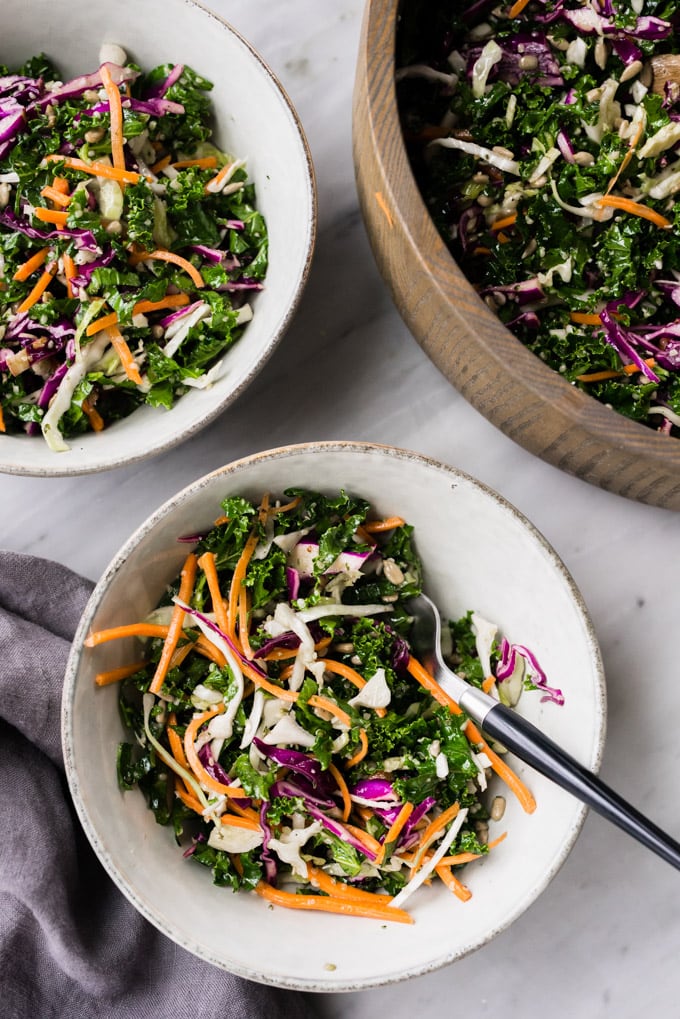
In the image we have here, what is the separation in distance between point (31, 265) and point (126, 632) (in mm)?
728

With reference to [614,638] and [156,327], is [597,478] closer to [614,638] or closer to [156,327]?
[614,638]

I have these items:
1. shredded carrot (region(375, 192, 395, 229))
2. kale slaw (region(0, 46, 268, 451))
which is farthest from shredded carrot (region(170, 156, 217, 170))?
shredded carrot (region(375, 192, 395, 229))

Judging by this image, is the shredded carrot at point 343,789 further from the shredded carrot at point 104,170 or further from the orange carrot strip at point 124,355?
the shredded carrot at point 104,170

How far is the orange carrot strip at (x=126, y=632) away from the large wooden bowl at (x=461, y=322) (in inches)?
27.6

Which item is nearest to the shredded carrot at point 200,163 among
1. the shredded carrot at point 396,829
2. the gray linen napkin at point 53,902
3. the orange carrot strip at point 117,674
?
the gray linen napkin at point 53,902

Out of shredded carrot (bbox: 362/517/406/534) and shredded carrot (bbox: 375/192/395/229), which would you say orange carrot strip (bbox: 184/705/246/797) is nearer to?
shredded carrot (bbox: 362/517/406/534)

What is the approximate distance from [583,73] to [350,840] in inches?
58.6

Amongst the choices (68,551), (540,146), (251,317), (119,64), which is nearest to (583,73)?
(540,146)

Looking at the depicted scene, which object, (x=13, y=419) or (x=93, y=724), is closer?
(x=93, y=724)

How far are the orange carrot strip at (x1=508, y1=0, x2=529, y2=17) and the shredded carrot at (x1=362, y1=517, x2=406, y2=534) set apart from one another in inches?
39.3

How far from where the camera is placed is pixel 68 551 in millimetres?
1910

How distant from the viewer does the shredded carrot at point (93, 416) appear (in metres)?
1.69

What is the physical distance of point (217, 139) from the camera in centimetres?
180

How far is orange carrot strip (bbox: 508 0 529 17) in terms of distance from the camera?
171cm
